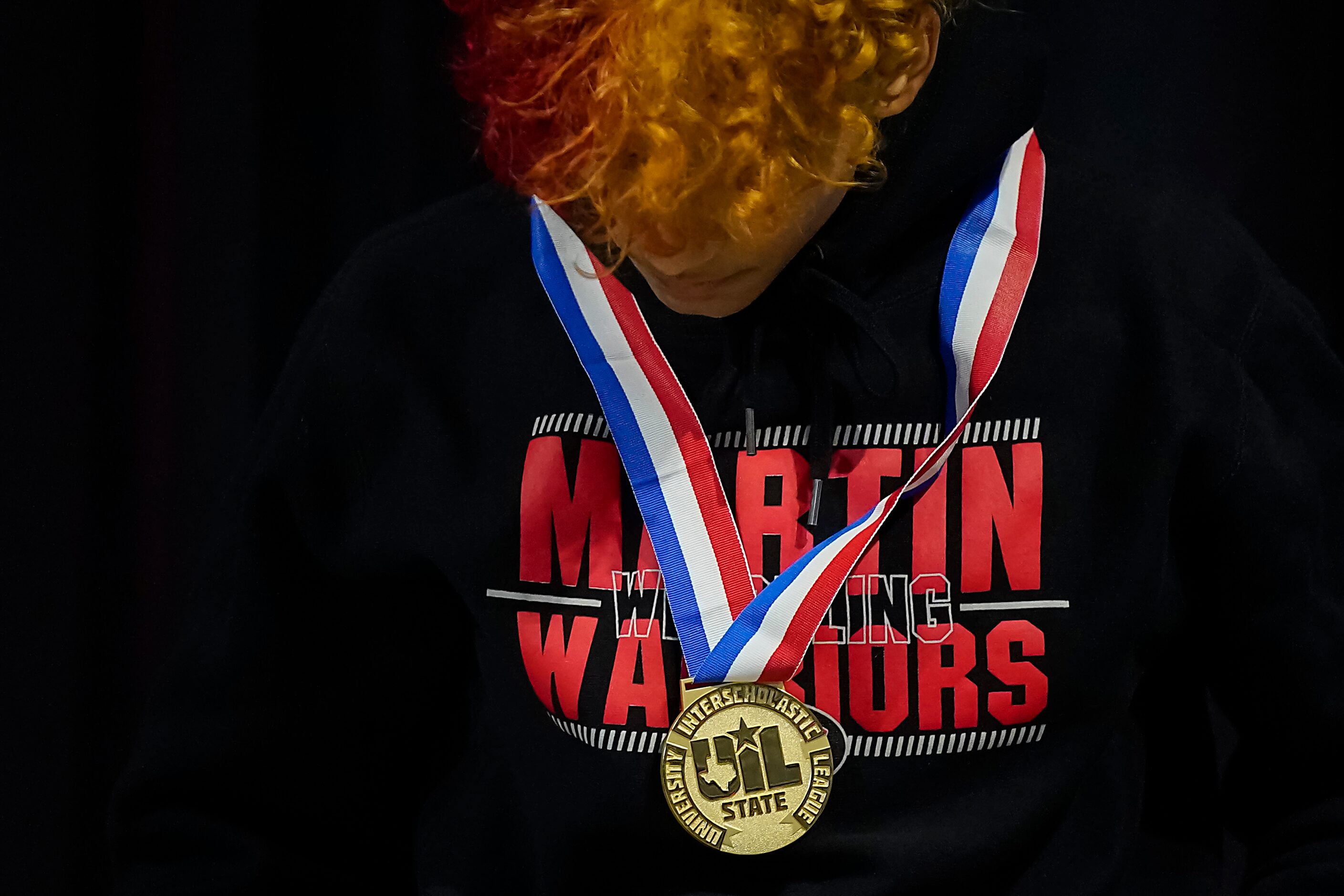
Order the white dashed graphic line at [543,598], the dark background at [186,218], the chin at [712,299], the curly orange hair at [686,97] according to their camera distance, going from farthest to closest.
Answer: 1. the dark background at [186,218]
2. the white dashed graphic line at [543,598]
3. the chin at [712,299]
4. the curly orange hair at [686,97]

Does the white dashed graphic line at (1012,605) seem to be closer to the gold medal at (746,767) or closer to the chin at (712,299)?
the gold medal at (746,767)

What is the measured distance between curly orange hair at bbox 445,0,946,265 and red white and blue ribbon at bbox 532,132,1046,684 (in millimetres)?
150

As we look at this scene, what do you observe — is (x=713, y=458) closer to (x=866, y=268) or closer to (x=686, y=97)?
(x=866, y=268)

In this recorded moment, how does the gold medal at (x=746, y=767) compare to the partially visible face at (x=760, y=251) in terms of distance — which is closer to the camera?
the partially visible face at (x=760, y=251)

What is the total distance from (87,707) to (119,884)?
26 centimetres

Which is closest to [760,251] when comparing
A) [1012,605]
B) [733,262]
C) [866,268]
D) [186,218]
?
[733,262]

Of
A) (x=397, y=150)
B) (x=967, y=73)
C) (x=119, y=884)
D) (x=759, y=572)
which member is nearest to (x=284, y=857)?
(x=119, y=884)

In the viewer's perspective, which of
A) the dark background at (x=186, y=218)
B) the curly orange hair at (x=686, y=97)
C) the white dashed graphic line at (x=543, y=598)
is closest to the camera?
the curly orange hair at (x=686, y=97)

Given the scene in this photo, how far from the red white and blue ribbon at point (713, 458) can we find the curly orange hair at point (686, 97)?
0.15 m

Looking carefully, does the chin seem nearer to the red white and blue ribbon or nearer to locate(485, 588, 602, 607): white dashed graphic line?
the red white and blue ribbon

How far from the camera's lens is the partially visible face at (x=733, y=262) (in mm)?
759

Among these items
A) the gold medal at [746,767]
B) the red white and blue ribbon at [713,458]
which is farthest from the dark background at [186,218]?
the gold medal at [746,767]

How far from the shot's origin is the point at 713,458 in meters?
0.90

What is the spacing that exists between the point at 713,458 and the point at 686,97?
0.91 ft
